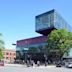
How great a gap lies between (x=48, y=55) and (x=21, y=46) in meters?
27.5

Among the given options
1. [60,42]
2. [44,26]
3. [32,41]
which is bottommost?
[60,42]

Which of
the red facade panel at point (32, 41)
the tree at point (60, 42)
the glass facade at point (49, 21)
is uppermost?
the glass facade at point (49, 21)

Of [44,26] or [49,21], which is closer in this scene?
[49,21]

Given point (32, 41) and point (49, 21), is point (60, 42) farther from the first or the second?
point (32, 41)

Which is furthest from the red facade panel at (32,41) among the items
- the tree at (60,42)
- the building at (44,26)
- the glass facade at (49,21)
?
the tree at (60,42)

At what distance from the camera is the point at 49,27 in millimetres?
92438

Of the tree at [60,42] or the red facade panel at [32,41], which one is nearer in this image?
the tree at [60,42]

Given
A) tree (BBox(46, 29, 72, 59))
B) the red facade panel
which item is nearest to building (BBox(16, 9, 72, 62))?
the red facade panel

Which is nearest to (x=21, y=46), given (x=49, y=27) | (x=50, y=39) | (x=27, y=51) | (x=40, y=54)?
(x=27, y=51)

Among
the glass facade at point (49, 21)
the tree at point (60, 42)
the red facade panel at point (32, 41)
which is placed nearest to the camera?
the tree at point (60, 42)

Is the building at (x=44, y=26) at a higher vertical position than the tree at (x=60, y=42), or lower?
higher

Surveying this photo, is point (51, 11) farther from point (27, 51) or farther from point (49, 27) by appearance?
point (27, 51)

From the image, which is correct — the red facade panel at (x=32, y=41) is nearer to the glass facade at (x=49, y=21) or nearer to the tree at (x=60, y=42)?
the glass facade at (x=49, y=21)

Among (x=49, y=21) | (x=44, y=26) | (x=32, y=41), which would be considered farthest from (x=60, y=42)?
(x=32, y=41)
